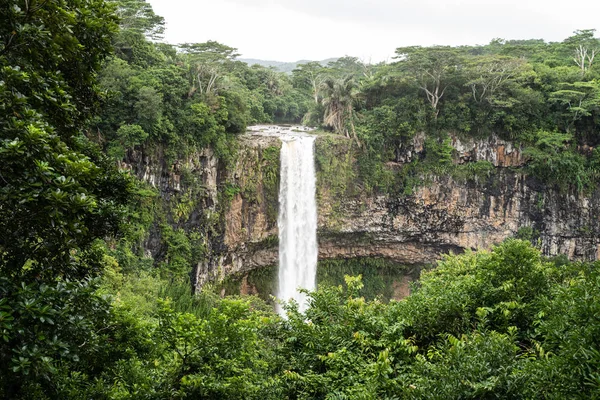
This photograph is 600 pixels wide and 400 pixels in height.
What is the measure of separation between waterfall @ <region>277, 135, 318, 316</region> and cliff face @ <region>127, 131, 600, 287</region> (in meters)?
0.42

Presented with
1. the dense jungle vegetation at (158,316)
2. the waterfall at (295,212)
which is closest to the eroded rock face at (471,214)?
the waterfall at (295,212)

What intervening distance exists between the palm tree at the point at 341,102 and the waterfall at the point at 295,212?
2181mm

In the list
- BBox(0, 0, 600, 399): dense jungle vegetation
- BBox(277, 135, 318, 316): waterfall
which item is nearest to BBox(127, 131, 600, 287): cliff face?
BBox(277, 135, 318, 316): waterfall

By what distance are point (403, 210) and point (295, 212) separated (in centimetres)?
596

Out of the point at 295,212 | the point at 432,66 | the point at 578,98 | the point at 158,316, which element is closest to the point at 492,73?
the point at 432,66

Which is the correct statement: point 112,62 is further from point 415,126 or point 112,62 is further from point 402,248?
point 402,248

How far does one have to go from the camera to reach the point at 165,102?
16250 millimetres

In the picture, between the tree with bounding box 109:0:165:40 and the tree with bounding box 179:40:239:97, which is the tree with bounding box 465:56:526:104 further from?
the tree with bounding box 109:0:165:40

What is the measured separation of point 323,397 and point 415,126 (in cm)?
1848

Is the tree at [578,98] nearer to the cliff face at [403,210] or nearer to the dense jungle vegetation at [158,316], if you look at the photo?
the cliff face at [403,210]

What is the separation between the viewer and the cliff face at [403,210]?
64.4 feet

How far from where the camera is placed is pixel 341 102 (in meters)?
21.8

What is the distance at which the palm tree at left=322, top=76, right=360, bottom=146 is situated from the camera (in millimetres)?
21203

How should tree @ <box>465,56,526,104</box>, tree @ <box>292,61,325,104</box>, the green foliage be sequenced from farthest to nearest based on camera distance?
1. tree @ <box>292,61,325,104</box>
2. the green foliage
3. tree @ <box>465,56,526,104</box>
